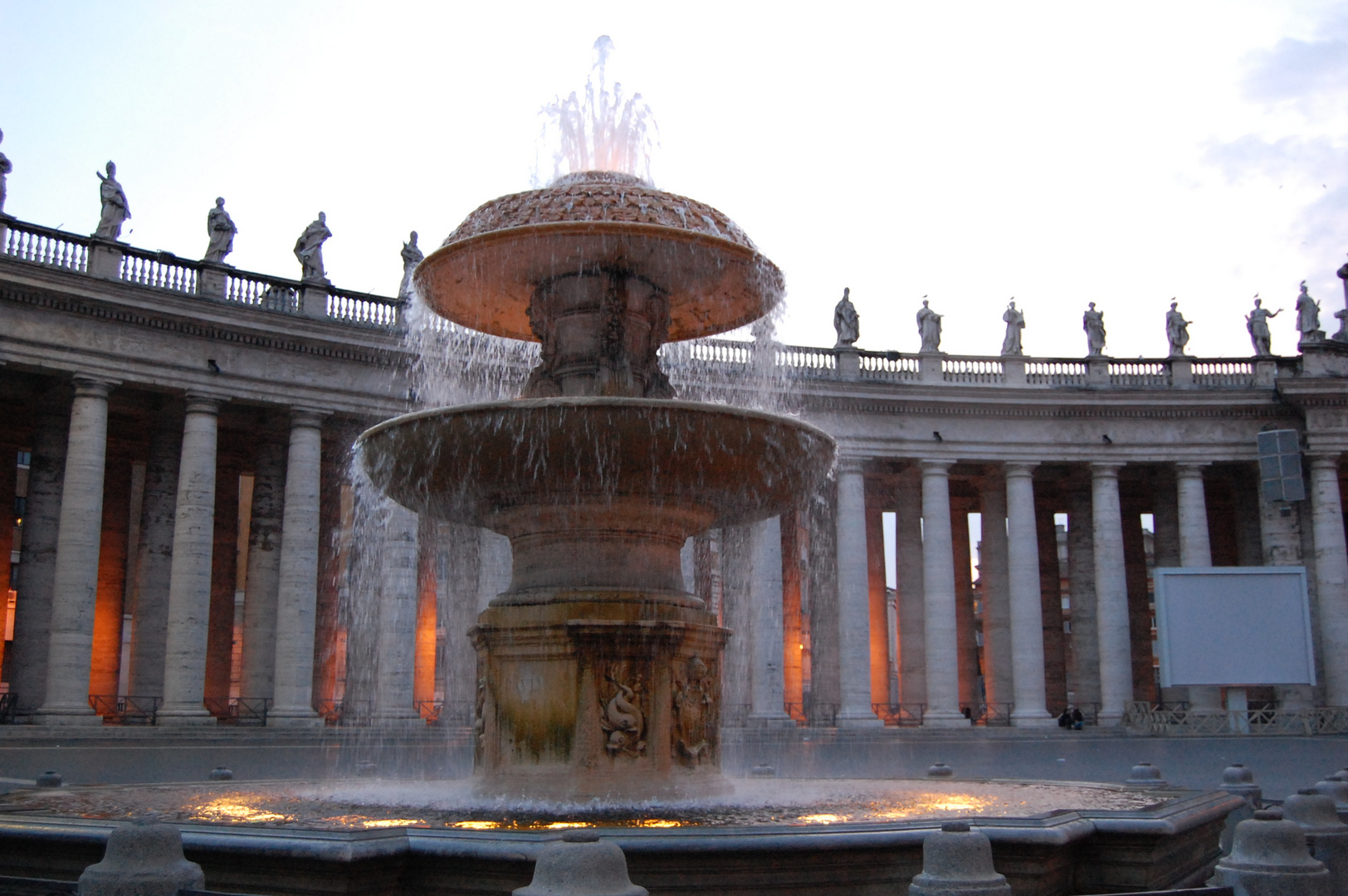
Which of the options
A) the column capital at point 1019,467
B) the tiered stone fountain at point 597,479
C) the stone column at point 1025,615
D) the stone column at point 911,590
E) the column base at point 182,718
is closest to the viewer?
the tiered stone fountain at point 597,479

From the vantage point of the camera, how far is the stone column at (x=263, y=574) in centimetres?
3716

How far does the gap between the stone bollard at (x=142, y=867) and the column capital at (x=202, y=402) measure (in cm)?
2817

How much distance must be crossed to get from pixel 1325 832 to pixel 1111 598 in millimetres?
33339

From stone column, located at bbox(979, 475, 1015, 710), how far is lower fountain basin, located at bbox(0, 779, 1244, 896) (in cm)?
3558

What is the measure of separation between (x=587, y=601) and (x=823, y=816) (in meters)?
3.11

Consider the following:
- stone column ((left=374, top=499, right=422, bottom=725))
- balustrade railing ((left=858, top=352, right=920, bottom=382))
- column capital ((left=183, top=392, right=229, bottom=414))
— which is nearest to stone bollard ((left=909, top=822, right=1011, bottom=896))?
stone column ((left=374, top=499, right=422, bottom=725))

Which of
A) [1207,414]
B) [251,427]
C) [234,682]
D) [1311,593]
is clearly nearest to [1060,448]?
[1207,414]

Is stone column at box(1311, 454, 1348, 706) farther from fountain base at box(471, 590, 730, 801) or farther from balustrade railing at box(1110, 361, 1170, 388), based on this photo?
fountain base at box(471, 590, 730, 801)

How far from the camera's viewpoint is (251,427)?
128ft

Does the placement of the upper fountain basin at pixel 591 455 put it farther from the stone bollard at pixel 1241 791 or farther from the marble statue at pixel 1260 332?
the marble statue at pixel 1260 332

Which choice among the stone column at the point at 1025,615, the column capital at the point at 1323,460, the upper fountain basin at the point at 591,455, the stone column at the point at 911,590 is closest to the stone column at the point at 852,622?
the stone column at the point at 1025,615

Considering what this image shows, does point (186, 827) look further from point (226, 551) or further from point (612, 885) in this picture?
point (226, 551)

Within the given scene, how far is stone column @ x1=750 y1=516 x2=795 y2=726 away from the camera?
1581 inches

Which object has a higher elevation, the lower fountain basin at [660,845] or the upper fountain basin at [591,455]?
the upper fountain basin at [591,455]
